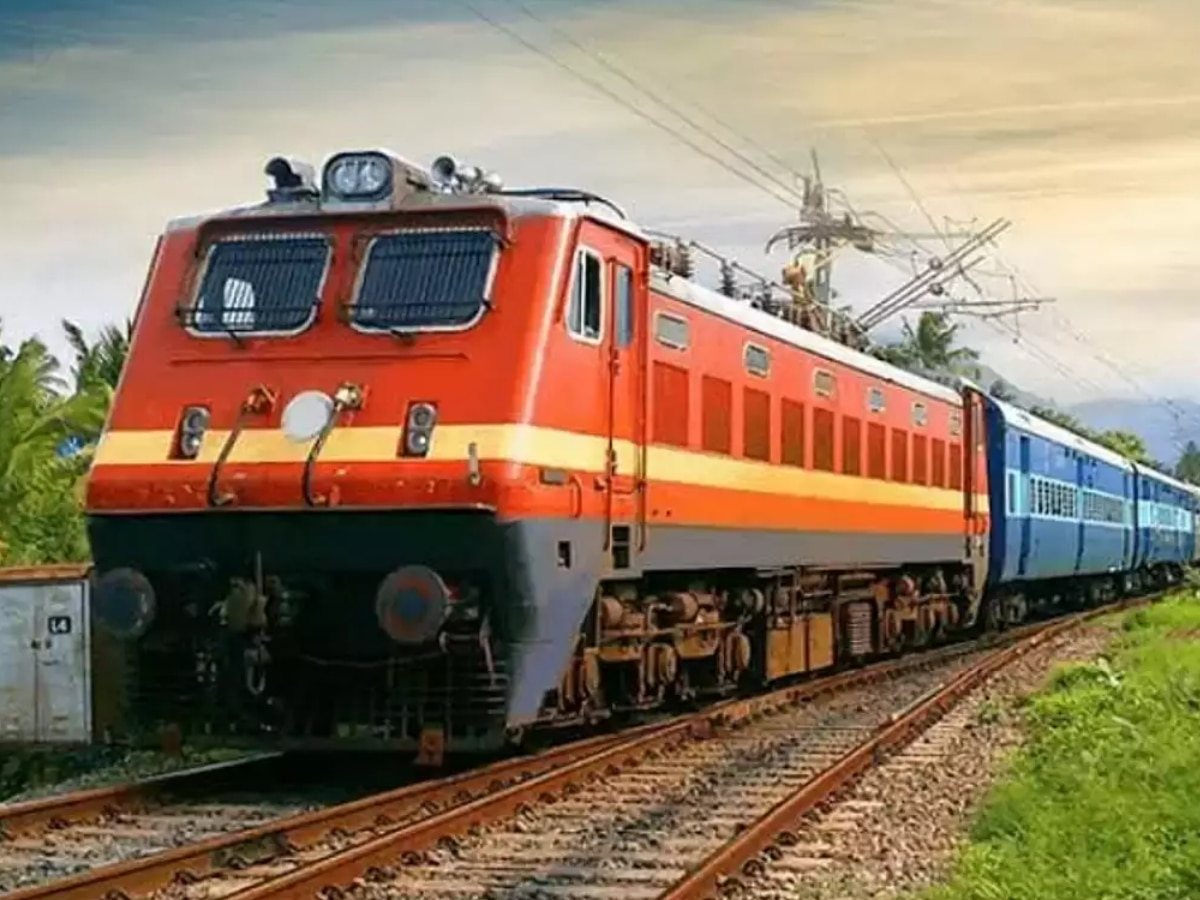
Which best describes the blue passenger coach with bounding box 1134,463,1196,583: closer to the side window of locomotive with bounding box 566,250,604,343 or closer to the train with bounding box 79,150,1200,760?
the train with bounding box 79,150,1200,760

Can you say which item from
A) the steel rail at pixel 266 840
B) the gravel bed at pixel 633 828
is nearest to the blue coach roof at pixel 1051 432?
the gravel bed at pixel 633 828

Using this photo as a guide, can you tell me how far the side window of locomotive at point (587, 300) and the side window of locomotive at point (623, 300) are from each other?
27cm

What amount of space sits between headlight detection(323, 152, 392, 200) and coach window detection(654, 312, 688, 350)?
2193 mm

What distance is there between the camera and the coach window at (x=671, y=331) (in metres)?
13.7

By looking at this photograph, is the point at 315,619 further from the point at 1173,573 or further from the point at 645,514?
the point at 1173,573

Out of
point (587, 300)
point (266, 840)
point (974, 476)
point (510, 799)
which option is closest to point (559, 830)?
point (510, 799)

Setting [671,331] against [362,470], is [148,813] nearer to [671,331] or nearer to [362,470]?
[362,470]

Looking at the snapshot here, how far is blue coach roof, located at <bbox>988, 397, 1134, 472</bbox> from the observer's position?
2936 cm

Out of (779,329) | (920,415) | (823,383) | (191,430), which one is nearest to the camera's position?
(191,430)

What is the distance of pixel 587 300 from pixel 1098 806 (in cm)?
445

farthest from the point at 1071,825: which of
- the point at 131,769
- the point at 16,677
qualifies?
the point at 16,677

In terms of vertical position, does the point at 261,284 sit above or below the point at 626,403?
above

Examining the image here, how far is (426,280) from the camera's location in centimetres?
1220

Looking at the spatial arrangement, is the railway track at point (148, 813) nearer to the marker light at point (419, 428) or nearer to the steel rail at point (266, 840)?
the steel rail at point (266, 840)
